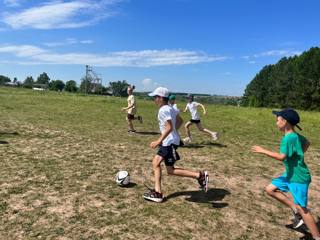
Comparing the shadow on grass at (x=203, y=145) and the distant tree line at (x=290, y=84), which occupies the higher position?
the distant tree line at (x=290, y=84)

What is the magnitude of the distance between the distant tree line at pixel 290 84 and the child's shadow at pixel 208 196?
72092 millimetres

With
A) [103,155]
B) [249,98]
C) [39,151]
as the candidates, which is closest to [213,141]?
[103,155]

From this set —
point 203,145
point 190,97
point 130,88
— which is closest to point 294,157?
point 203,145

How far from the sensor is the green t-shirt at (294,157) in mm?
5367

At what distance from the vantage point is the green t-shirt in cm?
537

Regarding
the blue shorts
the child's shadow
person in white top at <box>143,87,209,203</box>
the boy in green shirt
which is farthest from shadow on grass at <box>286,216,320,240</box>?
person in white top at <box>143,87,209,203</box>

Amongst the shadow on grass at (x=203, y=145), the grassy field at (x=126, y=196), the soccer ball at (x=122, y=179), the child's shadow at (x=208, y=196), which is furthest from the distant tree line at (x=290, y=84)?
the soccer ball at (x=122, y=179)

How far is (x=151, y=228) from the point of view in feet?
18.8

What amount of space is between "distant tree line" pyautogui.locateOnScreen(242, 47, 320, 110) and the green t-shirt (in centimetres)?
7366

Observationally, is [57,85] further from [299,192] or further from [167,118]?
[299,192]

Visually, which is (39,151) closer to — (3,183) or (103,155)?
(103,155)

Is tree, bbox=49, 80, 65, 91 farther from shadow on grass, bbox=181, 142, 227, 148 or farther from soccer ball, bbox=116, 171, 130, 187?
soccer ball, bbox=116, 171, 130, 187

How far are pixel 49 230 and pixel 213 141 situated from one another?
30.7 feet

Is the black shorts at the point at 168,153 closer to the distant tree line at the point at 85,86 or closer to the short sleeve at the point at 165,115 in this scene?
the short sleeve at the point at 165,115
